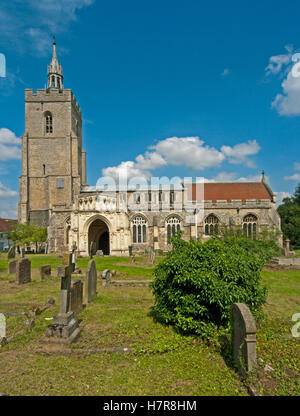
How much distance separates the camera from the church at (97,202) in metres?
25.2

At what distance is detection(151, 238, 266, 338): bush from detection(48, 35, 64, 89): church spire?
41.9 m

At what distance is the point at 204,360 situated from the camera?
176 inches

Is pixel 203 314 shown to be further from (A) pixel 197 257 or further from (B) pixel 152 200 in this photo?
(B) pixel 152 200

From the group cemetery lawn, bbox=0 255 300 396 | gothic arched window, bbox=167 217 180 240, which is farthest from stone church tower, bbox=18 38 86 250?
cemetery lawn, bbox=0 255 300 396

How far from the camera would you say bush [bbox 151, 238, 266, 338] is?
16.9 ft

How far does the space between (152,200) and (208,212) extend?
718cm

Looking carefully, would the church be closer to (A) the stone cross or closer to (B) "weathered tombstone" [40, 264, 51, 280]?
(B) "weathered tombstone" [40, 264, 51, 280]

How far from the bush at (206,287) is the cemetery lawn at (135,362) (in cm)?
45

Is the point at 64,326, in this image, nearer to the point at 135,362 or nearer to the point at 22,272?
the point at 135,362

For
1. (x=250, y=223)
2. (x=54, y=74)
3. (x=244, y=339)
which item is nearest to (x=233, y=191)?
(x=250, y=223)

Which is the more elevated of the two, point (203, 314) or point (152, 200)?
point (152, 200)

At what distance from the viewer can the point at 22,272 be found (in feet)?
40.1
